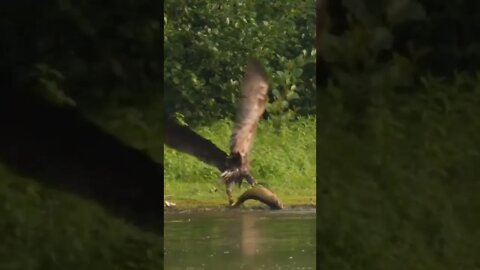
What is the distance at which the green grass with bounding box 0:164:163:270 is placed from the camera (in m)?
2.76

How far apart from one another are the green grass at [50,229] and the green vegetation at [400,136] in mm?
889

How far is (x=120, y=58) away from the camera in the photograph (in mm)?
2752

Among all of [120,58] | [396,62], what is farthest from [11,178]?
[396,62]

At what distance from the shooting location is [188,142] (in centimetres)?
357

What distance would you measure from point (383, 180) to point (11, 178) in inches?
58.8

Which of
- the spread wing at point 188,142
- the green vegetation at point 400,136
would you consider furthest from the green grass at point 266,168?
the green vegetation at point 400,136

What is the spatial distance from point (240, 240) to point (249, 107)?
2.28 feet

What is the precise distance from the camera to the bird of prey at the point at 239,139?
3.57 metres

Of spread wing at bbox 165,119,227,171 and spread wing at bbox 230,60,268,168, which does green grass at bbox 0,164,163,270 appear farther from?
spread wing at bbox 230,60,268,168

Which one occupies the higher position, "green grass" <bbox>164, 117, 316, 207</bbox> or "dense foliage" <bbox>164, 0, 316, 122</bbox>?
"dense foliage" <bbox>164, 0, 316, 122</bbox>

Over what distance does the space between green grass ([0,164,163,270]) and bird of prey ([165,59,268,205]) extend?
33.3 inches

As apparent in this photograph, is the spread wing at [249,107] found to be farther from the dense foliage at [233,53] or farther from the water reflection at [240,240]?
the water reflection at [240,240]

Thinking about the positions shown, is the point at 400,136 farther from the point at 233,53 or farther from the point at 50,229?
the point at 50,229


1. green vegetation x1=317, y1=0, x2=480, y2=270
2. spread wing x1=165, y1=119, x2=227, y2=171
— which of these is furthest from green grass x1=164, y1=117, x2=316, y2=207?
green vegetation x1=317, y1=0, x2=480, y2=270
